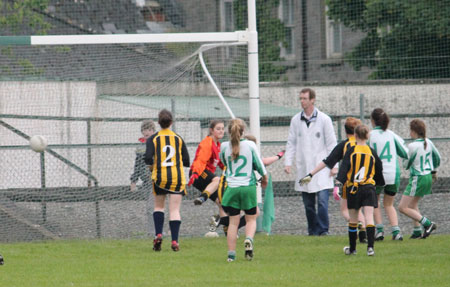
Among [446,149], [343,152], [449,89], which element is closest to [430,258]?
[343,152]

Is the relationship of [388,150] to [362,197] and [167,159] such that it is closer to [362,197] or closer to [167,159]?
[362,197]

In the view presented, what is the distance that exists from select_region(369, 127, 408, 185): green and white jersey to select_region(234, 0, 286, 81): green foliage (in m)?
14.4

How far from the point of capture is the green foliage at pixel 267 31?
25641 mm

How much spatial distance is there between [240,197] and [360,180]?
133cm

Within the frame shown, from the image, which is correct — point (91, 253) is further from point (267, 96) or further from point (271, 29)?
point (271, 29)

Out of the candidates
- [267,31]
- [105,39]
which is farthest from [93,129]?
[267,31]

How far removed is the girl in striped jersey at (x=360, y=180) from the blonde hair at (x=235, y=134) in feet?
3.81

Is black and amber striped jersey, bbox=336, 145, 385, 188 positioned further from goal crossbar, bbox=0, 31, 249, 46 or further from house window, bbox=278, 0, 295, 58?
house window, bbox=278, 0, 295, 58

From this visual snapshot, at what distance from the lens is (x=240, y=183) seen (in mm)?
8930

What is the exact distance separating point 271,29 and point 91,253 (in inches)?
694

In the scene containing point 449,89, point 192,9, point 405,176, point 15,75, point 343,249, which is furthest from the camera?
point 192,9

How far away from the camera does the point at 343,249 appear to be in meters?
9.69

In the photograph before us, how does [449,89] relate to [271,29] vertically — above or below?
below

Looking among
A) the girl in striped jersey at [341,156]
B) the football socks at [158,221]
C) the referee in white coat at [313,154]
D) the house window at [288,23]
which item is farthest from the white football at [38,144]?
the house window at [288,23]
